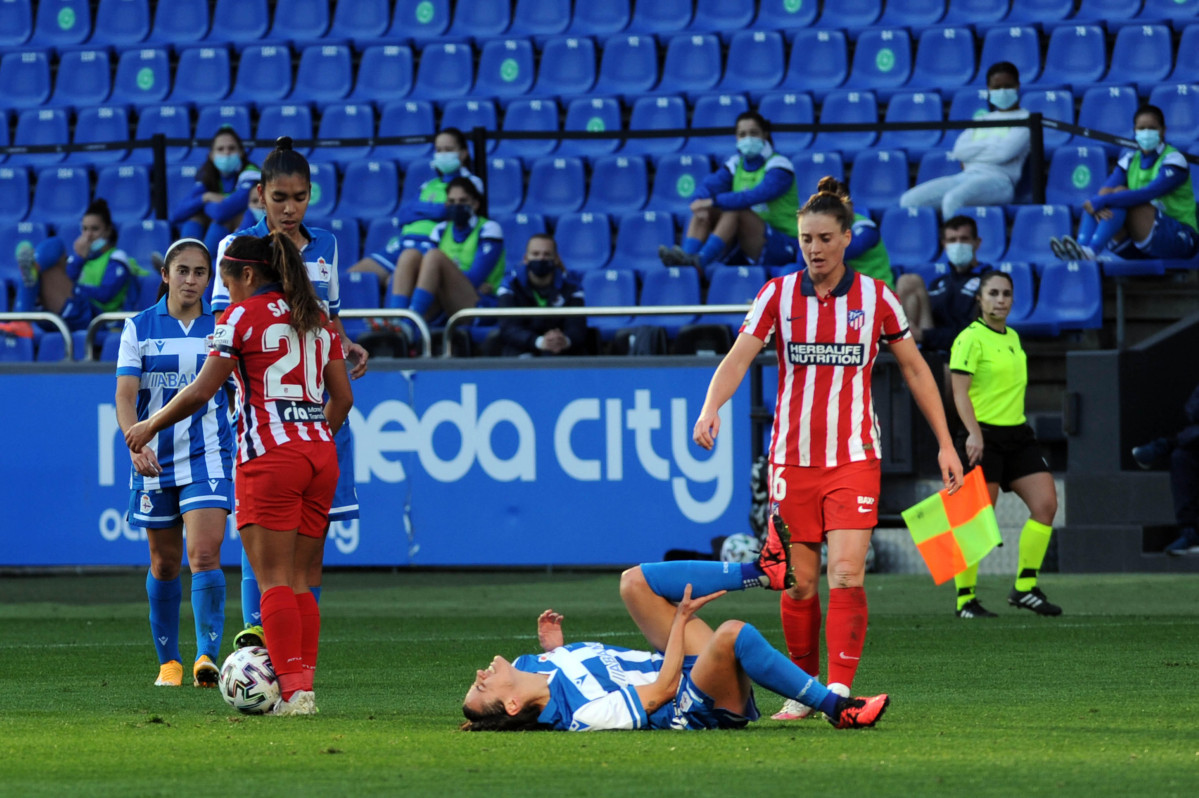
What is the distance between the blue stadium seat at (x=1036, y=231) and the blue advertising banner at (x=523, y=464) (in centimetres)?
288

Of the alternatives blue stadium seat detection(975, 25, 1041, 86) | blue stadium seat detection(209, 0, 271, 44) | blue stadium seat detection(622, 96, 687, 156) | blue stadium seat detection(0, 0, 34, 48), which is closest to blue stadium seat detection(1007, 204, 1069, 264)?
blue stadium seat detection(975, 25, 1041, 86)

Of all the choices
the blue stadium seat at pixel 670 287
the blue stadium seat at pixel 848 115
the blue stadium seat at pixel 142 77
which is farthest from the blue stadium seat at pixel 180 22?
the blue stadium seat at pixel 670 287

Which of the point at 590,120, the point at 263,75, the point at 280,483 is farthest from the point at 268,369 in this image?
the point at 263,75

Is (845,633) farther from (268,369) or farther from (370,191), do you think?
(370,191)

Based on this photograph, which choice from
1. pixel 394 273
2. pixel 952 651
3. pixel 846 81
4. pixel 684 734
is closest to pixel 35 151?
pixel 394 273

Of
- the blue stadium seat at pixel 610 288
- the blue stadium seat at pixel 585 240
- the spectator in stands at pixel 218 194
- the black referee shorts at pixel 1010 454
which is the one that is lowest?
the black referee shorts at pixel 1010 454

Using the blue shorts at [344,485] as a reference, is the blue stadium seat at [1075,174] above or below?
above

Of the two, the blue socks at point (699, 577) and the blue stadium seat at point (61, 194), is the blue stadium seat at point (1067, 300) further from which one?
the blue stadium seat at point (61, 194)

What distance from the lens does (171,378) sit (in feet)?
25.5

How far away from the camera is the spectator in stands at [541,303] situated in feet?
45.4

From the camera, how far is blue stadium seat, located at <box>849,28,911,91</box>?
695 inches

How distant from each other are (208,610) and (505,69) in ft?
39.2

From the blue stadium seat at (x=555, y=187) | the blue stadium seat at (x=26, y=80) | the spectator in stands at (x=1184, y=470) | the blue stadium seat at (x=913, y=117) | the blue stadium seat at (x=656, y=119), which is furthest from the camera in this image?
the blue stadium seat at (x=26, y=80)

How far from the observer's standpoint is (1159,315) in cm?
1443
